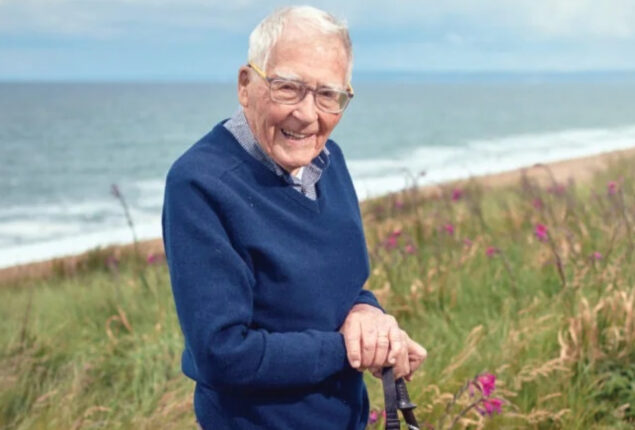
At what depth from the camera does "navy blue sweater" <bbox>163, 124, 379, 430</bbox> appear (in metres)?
1.51

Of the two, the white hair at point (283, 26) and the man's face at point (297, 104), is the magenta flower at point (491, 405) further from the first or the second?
the white hair at point (283, 26)

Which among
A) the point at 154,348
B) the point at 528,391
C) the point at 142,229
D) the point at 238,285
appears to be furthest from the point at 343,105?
the point at 142,229

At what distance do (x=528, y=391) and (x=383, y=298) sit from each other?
4.40ft

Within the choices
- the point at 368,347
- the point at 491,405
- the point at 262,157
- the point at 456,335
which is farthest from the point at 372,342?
the point at 456,335

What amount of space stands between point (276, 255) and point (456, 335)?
287 centimetres

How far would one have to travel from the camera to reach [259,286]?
5.23 feet

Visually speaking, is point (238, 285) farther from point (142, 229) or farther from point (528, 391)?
point (142, 229)

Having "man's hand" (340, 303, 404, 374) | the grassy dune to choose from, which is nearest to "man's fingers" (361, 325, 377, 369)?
"man's hand" (340, 303, 404, 374)

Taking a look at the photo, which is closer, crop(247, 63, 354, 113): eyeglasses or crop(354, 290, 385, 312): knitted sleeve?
crop(247, 63, 354, 113): eyeglasses

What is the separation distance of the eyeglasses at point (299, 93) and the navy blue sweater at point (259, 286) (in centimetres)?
13

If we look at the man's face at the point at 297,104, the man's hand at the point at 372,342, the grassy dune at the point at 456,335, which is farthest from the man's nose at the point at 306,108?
the grassy dune at the point at 456,335

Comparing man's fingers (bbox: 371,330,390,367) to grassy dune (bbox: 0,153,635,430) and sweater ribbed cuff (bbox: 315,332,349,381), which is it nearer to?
sweater ribbed cuff (bbox: 315,332,349,381)

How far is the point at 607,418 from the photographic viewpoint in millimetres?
3484

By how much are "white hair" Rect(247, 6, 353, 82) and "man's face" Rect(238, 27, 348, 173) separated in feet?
0.04
